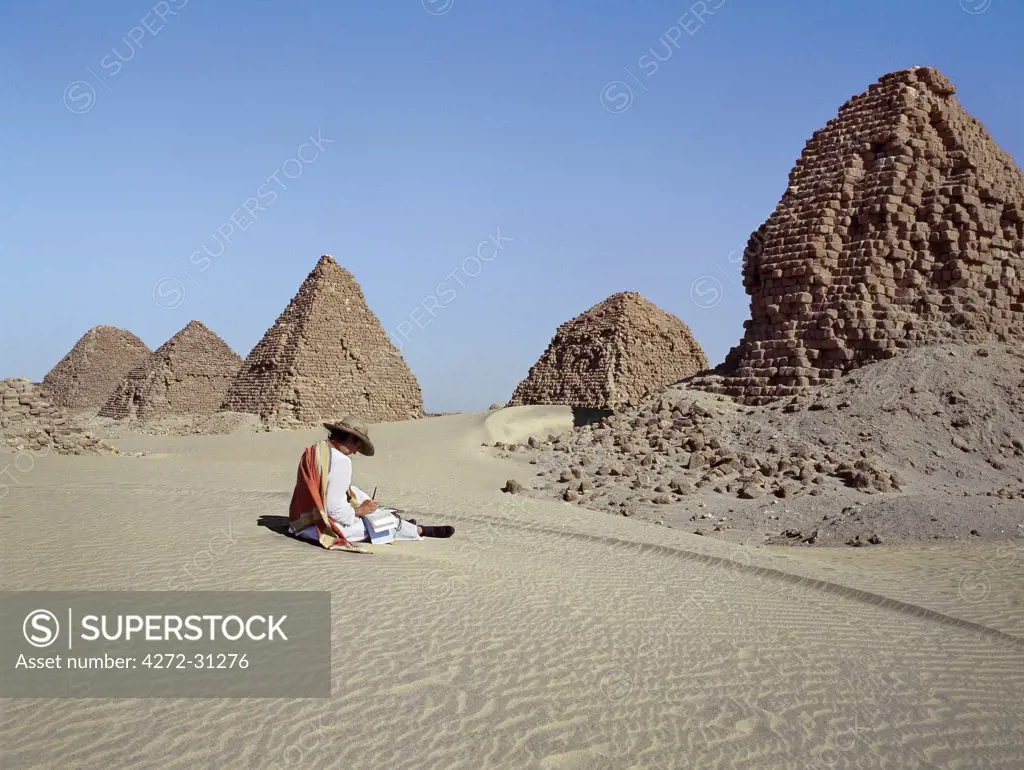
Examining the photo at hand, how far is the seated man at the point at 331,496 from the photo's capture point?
6449 millimetres

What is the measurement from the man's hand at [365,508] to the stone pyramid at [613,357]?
25.8 m

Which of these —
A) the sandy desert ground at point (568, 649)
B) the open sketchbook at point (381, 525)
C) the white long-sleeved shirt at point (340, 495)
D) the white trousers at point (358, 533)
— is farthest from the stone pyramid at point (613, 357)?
the white long-sleeved shirt at point (340, 495)

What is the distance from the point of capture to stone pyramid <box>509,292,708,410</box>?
3381cm

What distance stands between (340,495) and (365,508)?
0.93 ft

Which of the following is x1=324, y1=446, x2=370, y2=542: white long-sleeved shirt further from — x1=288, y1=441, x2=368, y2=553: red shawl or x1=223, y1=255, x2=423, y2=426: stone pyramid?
x1=223, y1=255, x2=423, y2=426: stone pyramid

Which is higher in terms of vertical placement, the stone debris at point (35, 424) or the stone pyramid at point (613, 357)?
the stone pyramid at point (613, 357)

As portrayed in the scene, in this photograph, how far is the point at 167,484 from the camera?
10.8 metres

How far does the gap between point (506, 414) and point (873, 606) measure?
648 inches

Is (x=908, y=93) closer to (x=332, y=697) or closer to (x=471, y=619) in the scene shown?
(x=471, y=619)

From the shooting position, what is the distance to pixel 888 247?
1459cm

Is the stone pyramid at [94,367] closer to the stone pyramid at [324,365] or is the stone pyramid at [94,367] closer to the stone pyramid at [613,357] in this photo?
the stone pyramid at [324,365]

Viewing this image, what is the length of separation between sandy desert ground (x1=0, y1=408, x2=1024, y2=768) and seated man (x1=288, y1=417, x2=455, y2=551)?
0.75 feet

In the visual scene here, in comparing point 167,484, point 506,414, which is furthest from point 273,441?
point 167,484

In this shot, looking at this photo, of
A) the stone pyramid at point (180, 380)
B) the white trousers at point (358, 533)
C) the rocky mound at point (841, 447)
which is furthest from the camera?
the stone pyramid at point (180, 380)
